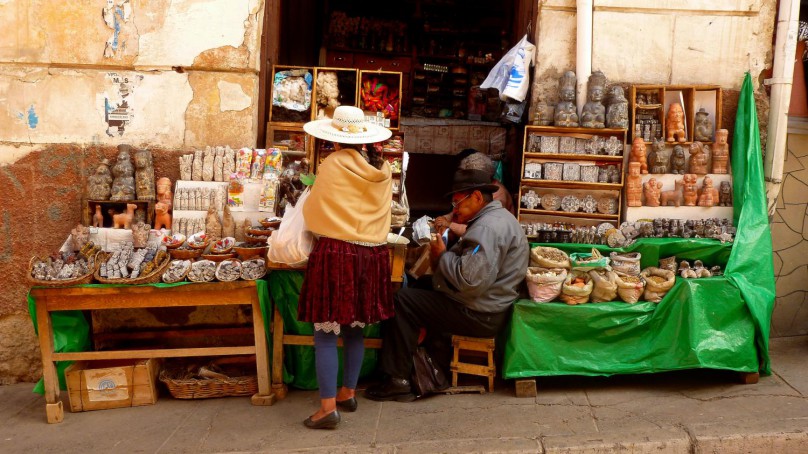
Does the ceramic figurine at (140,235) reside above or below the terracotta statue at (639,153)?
below

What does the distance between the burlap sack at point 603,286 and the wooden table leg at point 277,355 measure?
199 cm

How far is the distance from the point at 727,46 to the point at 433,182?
11.2 feet

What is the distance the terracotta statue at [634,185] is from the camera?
459cm

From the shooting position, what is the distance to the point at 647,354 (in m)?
3.91

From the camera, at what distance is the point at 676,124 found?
464 centimetres

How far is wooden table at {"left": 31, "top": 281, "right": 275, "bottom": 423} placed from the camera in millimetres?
3730

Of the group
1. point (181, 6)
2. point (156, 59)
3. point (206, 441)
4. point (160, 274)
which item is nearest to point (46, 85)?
point (156, 59)

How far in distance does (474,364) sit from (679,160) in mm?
2165

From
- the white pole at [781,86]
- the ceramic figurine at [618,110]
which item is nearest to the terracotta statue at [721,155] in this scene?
the white pole at [781,86]

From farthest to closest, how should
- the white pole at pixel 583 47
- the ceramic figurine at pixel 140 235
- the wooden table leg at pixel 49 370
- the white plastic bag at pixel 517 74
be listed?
the white plastic bag at pixel 517 74, the white pole at pixel 583 47, the ceramic figurine at pixel 140 235, the wooden table leg at pixel 49 370

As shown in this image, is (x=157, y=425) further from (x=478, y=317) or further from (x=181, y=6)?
(x=181, y=6)

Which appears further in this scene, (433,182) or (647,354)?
(433,182)

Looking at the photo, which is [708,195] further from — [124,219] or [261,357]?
[124,219]

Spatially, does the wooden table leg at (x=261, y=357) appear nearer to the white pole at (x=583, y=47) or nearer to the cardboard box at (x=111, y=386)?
the cardboard box at (x=111, y=386)
